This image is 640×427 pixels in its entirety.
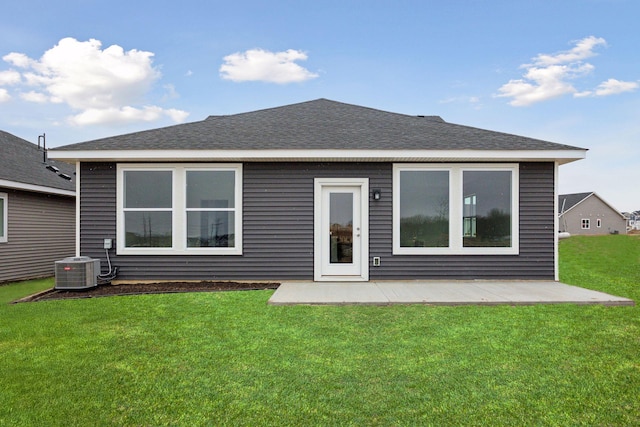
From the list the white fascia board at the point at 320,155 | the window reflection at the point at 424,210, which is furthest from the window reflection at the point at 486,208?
the white fascia board at the point at 320,155

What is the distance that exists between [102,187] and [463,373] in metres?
6.84

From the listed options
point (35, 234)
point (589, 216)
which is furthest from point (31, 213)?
point (589, 216)

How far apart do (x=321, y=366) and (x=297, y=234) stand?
4038 mm

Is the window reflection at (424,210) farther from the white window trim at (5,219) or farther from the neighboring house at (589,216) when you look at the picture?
the neighboring house at (589,216)

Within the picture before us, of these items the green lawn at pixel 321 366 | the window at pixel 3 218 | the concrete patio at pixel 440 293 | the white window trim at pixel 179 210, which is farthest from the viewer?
the window at pixel 3 218

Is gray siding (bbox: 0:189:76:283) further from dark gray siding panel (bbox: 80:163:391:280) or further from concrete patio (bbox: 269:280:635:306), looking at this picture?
concrete patio (bbox: 269:280:635:306)

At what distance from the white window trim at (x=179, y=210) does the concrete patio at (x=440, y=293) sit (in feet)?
5.03

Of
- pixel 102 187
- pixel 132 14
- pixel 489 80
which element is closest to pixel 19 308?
pixel 102 187

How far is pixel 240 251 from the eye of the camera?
680 cm

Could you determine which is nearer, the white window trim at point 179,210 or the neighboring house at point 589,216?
the white window trim at point 179,210

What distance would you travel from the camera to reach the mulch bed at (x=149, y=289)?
19.2 ft

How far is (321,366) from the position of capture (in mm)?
2904

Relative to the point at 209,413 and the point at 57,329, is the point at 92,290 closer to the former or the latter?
the point at 57,329

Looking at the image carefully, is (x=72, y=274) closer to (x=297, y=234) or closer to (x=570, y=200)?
(x=297, y=234)
